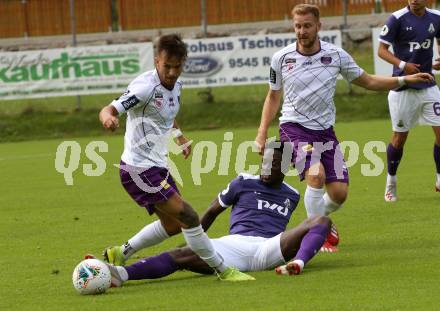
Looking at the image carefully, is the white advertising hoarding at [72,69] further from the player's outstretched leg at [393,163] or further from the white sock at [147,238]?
the white sock at [147,238]

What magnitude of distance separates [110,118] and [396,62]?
5326 mm

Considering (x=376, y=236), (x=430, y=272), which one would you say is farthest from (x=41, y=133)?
(x=430, y=272)

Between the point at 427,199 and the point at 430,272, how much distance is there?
441 cm

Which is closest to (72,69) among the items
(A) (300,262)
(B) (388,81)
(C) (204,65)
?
(C) (204,65)

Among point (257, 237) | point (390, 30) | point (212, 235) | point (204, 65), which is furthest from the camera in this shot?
point (204, 65)

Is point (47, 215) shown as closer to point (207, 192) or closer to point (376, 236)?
point (207, 192)

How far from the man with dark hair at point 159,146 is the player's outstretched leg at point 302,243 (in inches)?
14.6

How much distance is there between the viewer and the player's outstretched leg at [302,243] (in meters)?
7.94

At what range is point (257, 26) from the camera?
29.1 metres

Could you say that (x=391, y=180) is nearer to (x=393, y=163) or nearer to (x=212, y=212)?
(x=393, y=163)

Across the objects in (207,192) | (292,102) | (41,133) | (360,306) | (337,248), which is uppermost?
(292,102)

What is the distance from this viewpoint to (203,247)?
7855 millimetres

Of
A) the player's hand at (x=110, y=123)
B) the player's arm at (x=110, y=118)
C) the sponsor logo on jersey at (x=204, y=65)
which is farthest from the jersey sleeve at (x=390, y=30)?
the sponsor logo on jersey at (x=204, y=65)

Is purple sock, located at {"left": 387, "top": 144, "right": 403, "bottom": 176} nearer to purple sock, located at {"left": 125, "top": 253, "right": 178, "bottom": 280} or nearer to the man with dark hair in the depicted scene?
the man with dark hair
